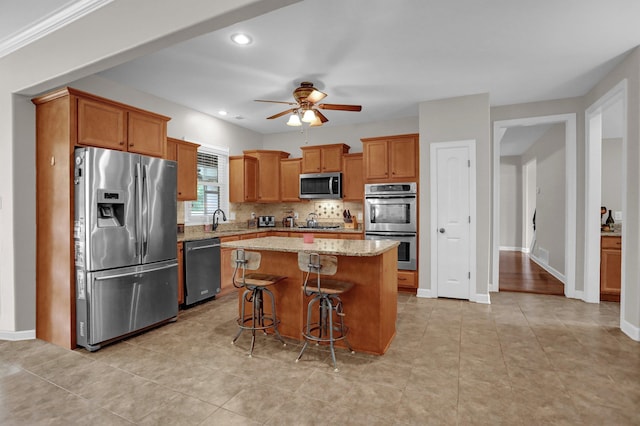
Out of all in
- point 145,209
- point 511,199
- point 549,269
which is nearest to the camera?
point 145,209

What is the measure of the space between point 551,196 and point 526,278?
176 cm

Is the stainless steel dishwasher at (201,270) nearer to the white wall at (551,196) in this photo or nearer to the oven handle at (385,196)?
the oven handle at (385,196)

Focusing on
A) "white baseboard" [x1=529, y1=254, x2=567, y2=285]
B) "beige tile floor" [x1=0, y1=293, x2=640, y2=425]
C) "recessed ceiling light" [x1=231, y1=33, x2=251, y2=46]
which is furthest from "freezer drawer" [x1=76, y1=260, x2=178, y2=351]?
"white baseboard" [x1=529, y1=254, x2=567, y2=285]

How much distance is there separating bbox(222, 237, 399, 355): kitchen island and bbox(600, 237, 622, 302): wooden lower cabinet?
332 cm

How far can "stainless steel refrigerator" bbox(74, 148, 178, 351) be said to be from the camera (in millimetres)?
2945

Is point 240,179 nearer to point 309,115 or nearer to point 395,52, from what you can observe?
point 309,115

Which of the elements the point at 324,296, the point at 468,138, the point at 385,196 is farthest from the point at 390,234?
the point at 324,296

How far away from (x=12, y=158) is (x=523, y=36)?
495cm

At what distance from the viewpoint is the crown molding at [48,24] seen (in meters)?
2.56

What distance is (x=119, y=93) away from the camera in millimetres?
4109

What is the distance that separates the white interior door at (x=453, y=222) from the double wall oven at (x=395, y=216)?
36 centimetres

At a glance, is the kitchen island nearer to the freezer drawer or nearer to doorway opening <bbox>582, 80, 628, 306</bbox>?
the freezer drawer

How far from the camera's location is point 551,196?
Answer: 250 inches

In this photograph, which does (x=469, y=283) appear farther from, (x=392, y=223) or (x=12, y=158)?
(x=12, y=158)
